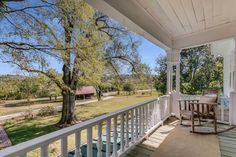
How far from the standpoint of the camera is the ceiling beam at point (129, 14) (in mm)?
2393

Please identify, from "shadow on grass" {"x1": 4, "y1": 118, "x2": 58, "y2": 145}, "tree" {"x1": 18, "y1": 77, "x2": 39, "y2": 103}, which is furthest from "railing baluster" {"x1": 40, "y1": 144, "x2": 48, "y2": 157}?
"shadow on grass" {"x1": 4, "y1": 118, "x2": 58, "y2": 145}

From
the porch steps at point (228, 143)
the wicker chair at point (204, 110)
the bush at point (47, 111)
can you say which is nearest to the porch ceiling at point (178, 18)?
the wicker chair at point (204, 110)

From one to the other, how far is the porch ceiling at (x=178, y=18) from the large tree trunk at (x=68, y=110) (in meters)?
6.86

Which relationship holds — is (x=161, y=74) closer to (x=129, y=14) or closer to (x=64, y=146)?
(x=129, y=14)

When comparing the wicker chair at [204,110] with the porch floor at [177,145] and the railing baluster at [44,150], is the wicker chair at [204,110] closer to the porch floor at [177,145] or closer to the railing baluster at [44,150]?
the porch floor at [177,145]

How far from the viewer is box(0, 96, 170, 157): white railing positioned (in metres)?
1.35

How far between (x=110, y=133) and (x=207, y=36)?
4346 mm

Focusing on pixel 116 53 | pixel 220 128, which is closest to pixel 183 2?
pixel 220 128

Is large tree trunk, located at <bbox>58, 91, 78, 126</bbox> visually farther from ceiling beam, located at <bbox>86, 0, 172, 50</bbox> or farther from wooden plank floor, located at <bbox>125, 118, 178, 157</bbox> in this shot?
ceiling beam, located at <bbox>86, 0, 172, 50</bbox>

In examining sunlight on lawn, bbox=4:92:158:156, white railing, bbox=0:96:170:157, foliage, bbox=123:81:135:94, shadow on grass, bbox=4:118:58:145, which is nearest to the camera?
white railing, bbox=0:96:170:157

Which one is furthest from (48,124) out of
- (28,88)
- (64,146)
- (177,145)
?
(64,146)

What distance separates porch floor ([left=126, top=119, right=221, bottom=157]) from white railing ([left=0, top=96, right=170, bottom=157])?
16 centimetres

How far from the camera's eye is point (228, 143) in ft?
12.3

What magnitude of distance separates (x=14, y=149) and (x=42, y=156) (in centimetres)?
25
